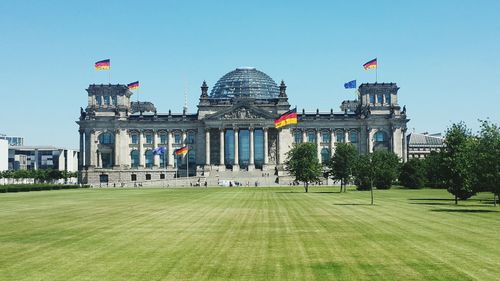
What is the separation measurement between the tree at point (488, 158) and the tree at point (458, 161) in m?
1.15

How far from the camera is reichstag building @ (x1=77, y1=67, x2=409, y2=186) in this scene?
19062 cm

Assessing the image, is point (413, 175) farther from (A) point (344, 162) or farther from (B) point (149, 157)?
(B) point (149, 157)

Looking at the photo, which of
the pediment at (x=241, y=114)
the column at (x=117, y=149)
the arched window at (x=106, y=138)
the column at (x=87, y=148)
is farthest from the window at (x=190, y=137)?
the column at (x=87, y=148)

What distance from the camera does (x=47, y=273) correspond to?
23797 millimetres

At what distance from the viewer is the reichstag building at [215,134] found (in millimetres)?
190625

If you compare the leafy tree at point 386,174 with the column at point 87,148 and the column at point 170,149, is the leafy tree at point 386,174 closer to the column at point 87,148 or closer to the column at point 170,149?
the column at point 170,149

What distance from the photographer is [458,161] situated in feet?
222

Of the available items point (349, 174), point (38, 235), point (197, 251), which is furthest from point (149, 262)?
point (349, 174)

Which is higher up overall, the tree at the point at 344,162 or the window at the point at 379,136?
the window at the point at 379,136

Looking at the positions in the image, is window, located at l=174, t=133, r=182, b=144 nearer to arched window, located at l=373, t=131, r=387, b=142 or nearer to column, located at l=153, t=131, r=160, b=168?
column, located at l=153, t=131, r=160, b=168

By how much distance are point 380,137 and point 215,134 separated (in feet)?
162

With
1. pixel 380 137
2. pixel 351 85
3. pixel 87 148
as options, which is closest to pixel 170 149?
pixel 87 148

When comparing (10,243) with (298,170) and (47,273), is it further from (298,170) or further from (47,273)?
(298,170)

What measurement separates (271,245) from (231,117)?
162028 millimetres
